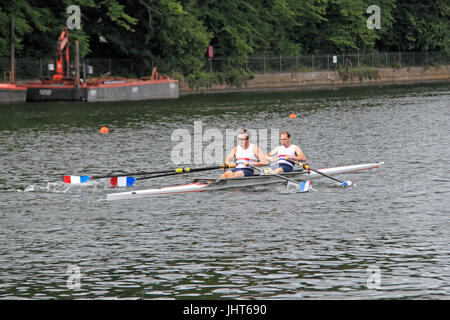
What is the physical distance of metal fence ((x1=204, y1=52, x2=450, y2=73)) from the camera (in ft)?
253

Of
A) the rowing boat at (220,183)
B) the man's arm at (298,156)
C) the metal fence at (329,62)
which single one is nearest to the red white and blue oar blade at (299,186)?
the rowing boat at (220,183)

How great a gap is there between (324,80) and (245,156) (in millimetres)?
60272

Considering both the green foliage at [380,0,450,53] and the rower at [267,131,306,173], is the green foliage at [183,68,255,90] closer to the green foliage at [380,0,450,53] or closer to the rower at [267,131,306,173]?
the green foliage at [380,0,450,53]

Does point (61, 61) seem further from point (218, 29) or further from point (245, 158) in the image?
point (245, 158)

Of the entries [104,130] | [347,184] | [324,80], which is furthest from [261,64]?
[347,184]

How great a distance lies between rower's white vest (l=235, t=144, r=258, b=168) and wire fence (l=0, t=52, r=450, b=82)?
3461 centimetres

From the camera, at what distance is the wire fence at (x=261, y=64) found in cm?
6444

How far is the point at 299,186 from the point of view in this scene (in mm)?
22469

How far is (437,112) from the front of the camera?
47719mm

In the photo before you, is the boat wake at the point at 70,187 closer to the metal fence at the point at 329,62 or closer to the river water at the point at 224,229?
the river water at the point at 224,229
